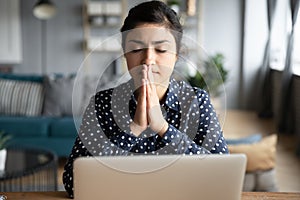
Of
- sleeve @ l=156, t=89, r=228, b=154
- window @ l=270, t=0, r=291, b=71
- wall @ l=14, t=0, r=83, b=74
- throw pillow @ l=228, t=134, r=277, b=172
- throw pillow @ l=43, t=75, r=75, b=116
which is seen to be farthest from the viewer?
wall @ l=14, t=0, r=83, b=74

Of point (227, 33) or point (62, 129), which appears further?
point (227, 33)

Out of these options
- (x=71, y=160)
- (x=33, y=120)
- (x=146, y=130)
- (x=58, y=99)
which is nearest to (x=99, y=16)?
(x=58, y=99)

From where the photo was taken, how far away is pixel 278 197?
1.13m

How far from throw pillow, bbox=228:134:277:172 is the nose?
3.97 ft

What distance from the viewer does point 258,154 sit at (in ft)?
6.75

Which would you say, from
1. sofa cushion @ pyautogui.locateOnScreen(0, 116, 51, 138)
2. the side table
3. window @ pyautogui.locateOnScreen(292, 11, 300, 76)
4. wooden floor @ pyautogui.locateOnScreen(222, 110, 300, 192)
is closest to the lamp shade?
sofa cushion @ pyautogui.locateOnScreen(0, 116, 51, 138)

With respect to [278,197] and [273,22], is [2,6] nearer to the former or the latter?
[273,22]

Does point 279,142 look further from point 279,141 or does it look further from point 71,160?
point 71,160

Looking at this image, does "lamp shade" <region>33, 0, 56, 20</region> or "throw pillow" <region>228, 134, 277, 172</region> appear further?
"lamp shade" <region>33, 0, 56, 20</region>

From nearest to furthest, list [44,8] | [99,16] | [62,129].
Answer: [62,129] < [44,8] < [99,16]

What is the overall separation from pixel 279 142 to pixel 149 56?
445cm

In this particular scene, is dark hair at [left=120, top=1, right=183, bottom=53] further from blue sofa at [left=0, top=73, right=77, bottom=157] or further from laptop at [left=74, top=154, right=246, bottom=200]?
blue sofa at [left=0, top=73, right=77, bottom=157]

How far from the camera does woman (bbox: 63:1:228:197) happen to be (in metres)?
0.95

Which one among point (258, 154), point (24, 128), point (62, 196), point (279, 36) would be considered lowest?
point (24, 128)
